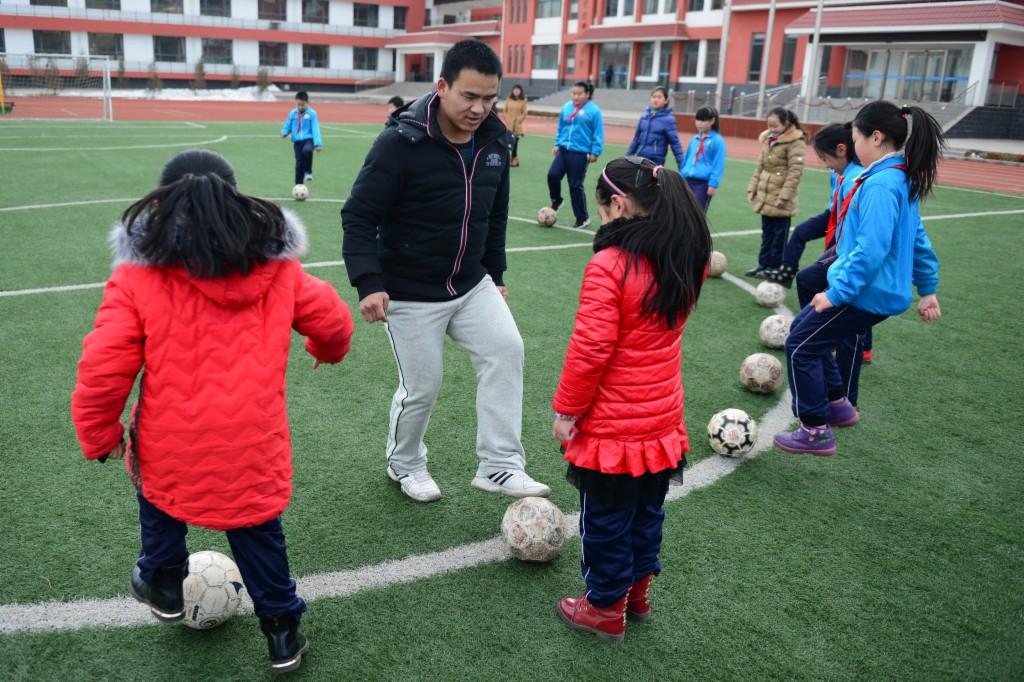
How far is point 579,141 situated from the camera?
12344 millimetres

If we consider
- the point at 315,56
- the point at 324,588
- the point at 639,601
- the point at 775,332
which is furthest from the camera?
the point at 315,56

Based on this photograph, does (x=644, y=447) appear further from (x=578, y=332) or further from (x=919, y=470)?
(x=919, y=470)

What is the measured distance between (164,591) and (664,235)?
2239 millimetres

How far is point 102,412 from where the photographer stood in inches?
97.9

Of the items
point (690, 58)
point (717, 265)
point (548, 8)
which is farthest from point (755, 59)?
point (717, 265)

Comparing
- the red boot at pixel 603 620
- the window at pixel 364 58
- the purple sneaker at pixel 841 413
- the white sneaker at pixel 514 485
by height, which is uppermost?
the window at pixel 364 58

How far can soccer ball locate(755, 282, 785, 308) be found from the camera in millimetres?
8250

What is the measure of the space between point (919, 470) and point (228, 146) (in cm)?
2130

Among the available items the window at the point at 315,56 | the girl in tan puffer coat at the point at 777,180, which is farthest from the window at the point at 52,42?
the girl in tan puffer coat at the point at 777,180

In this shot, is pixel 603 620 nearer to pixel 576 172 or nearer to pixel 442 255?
pixel 442 255

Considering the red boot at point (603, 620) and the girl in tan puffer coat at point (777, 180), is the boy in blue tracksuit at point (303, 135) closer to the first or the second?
the girl in tan puffer coat at point (777, 180)

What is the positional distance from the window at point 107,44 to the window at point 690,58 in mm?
39808

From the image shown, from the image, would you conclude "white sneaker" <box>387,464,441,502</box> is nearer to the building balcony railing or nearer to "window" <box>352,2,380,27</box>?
the building balcony railing

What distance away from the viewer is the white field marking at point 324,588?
3.18 metres
